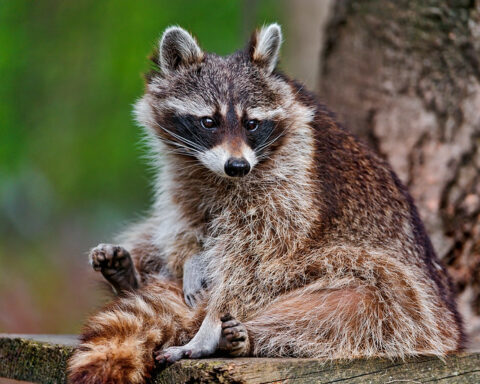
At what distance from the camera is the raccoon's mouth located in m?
3.90

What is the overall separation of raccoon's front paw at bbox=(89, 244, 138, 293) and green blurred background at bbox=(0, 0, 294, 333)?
5145mm

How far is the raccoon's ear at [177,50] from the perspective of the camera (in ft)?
14.4

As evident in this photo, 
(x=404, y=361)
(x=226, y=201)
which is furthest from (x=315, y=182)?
(x=404, y=361)

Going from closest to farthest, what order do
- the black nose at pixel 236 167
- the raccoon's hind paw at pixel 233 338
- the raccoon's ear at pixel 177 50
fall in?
the raccoon's hind paw at pixel 233 338
the black nose at pixel 236 167
the raccoon's ear at pixel 177 50

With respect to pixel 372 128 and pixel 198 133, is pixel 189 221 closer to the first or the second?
pixel 198 133

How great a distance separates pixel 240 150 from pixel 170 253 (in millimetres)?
890

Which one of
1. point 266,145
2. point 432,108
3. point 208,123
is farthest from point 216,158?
point 432,108

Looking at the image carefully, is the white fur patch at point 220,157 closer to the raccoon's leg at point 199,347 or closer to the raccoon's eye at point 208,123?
the raccoon's eye at point 208,123

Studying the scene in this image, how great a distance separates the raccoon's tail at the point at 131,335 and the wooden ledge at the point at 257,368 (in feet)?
0.62

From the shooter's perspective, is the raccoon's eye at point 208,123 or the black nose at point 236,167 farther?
the raccoon's eye at point 208,123

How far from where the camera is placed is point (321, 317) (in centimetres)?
373

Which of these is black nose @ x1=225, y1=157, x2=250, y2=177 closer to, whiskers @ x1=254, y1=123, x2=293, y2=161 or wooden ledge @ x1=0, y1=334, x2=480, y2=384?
whiskers @ x1=254, y1=123, x2=293, y2=161

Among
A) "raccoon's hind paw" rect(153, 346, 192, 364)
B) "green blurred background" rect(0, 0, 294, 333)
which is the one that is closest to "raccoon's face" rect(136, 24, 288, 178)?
"raccoon's hind paw" rect(153, 346, 192, 364)

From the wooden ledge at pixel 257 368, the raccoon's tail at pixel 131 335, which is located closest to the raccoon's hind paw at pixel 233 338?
the wooden ledge at pixel 257 368
